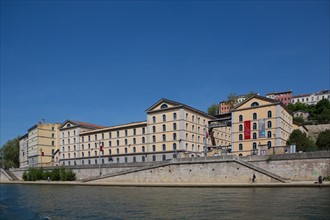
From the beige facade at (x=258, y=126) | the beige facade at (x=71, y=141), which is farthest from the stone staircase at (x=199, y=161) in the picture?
the beige facade at (x=71, y=141)

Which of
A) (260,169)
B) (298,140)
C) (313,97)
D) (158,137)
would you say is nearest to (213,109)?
(313,97)

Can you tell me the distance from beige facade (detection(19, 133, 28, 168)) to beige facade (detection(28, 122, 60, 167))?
27.9 ft

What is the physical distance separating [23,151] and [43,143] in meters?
22.3

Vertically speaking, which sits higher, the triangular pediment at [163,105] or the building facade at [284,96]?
the building facade at [284,96]

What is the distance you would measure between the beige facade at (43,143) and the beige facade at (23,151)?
334 inches

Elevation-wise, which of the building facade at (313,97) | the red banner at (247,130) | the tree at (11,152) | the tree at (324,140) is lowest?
the tree at (11,152)

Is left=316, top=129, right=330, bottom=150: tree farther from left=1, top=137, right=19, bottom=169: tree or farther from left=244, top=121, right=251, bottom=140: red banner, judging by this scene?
left=1, top=137, right=19, bottom=169: tree

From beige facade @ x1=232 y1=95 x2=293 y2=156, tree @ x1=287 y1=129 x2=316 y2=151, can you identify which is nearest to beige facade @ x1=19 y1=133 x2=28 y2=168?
beige facade @ x1=232 y1=95 x2=293 y2=156

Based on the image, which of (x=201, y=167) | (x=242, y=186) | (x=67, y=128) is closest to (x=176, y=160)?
(x=201, y=167)

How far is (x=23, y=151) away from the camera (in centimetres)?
11394

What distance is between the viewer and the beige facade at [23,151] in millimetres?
109188

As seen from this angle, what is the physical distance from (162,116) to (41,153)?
44374mm

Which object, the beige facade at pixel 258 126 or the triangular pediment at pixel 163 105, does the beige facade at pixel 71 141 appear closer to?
the triangular pediment at pixel 163 105

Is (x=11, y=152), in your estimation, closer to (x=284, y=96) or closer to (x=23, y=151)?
(x=23, y=151)
